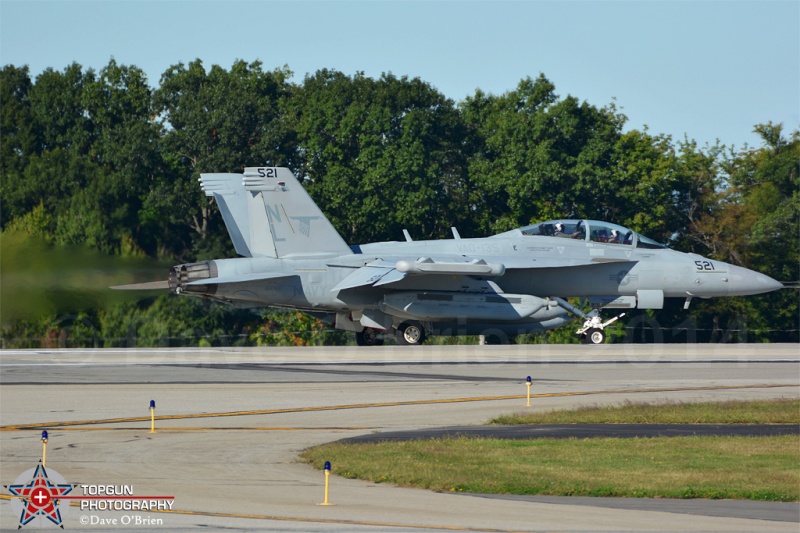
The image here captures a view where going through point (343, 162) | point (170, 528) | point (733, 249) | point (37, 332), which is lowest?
point (170, 528)

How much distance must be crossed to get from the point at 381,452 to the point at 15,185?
129ft

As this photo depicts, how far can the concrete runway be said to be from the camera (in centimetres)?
1049

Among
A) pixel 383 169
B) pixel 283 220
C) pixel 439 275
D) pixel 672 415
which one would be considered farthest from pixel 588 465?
pixel 383 169

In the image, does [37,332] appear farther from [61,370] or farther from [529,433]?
[529,433]

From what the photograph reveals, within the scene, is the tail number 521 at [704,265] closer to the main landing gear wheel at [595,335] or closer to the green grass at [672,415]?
the main landing gear wheel at [595,335]

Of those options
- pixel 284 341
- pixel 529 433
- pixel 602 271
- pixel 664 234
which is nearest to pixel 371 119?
pixel 284 341

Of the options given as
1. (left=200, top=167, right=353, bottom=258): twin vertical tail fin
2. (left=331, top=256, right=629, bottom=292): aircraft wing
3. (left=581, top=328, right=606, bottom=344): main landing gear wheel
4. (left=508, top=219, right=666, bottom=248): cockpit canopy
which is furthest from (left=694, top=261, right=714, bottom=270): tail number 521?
(left=200, top=167, right=353, bottom=258): twin vertical tail fin

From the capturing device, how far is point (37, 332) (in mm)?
32938

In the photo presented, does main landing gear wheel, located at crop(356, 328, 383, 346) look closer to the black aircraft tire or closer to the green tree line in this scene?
the black aircraft tire

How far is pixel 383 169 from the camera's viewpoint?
4741 centimetres

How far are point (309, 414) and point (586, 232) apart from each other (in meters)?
16.0

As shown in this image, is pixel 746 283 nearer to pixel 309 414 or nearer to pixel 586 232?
pixel 586 232

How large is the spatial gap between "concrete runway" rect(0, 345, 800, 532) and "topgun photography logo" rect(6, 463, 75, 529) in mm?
163

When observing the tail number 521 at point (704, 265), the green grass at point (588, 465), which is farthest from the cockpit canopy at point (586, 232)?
the green grass at point (588, 465)
